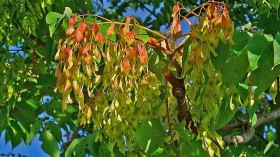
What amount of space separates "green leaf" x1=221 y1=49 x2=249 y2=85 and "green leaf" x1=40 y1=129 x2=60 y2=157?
1090mm

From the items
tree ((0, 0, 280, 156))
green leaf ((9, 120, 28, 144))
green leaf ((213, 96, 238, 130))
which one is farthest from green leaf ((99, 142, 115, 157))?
green leaf ((9, 120, 28, 144))

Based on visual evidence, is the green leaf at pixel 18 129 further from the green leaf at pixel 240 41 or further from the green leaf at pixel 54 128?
the green leaf at pixel 240 41

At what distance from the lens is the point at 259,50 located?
221cm

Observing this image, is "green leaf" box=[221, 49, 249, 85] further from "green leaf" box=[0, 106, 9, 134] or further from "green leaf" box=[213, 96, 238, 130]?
"green leaf" box=[0, 106, 9, 134]

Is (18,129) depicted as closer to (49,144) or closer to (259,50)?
(49,144)

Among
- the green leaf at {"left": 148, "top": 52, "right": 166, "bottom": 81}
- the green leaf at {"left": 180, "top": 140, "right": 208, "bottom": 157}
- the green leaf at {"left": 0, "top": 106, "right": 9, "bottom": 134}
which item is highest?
the green leaf at {"left": 0, "top": 106, "right": 9, "bottom": 134}

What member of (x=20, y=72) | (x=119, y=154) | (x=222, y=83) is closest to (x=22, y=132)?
(x=20, y=72)

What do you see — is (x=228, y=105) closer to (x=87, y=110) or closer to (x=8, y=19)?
(x=87, y=110)

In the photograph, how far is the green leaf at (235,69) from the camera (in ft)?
7.16

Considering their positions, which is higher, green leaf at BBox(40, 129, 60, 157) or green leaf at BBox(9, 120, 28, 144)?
green leaf at BBox(9, 120, 28, 144)

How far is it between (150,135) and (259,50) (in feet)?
1.51

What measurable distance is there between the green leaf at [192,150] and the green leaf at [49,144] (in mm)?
803

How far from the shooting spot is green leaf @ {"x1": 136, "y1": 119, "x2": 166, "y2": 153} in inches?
93.3

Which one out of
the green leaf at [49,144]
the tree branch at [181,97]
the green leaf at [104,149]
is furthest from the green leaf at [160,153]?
the green leaf at [49,144]
